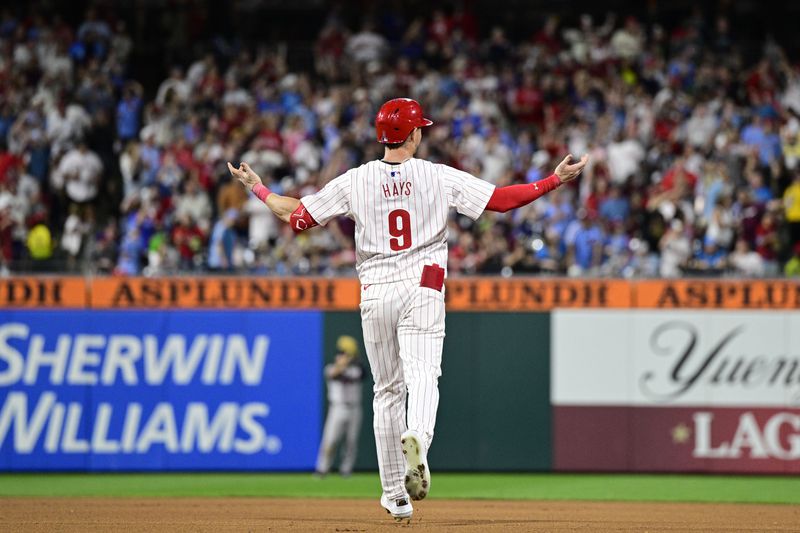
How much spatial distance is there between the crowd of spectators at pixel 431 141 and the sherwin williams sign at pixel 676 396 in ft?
2.40

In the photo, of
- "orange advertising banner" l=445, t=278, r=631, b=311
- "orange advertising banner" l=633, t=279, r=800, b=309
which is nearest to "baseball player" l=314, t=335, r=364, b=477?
"orange advertising banner" l=445, t=278, r=631, b=311

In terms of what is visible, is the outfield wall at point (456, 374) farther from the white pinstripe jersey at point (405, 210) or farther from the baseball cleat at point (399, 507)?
the white pinstripe jersey at point (405, 210)

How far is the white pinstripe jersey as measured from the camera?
8.88 m

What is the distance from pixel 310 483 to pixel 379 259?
7.85 m

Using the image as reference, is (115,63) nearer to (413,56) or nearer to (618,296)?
(413,56)

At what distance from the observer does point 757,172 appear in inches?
745

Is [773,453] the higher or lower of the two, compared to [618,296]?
lower

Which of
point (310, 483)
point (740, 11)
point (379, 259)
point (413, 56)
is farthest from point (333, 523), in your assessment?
point (740, 11)

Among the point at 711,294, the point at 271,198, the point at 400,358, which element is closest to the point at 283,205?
the point at 271,198

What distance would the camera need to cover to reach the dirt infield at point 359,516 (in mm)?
9766

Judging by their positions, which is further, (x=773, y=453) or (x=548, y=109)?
(x=548, y=109)

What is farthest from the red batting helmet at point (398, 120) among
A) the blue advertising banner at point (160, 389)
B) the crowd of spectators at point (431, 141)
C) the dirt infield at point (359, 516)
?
the blue advertising banner at point (160, 389)

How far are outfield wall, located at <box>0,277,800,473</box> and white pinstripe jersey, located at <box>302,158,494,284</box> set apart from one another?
27.8ft

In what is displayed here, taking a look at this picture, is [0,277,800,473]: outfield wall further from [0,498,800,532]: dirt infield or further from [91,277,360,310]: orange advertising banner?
[0,498,800,532]: dirt infield
